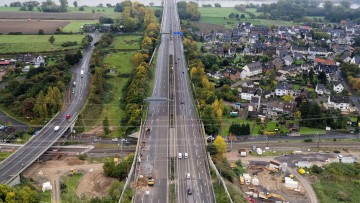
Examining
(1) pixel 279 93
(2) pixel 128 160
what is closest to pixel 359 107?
(1) pixel 279 93

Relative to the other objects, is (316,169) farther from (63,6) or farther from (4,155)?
(63,6)

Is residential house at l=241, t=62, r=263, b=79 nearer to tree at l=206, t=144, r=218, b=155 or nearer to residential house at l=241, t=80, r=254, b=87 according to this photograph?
residential house at l=241, t=80, r=254, b=87

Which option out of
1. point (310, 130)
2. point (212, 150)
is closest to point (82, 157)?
point (212, 150)

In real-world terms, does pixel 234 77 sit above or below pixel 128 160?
above

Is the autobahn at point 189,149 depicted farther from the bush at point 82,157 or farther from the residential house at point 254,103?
the bush at point 82,157

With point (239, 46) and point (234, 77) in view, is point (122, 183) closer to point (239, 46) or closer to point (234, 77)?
point (234, 77)

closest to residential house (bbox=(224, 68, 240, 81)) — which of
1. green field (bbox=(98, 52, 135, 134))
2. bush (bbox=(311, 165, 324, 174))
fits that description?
green field (bbox=(98, 52, 135, 134))
